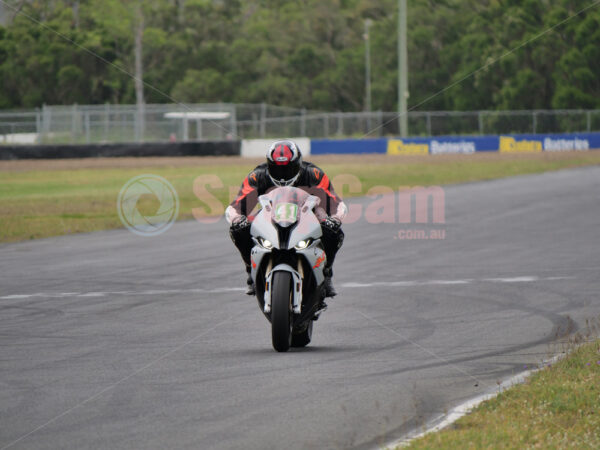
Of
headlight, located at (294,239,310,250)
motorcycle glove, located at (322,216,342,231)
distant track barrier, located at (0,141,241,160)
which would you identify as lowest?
headlight, located at (294,239,310,250)

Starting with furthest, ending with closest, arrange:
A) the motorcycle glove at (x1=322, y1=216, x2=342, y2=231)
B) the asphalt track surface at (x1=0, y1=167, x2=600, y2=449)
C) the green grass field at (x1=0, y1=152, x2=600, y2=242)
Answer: the green grass field at (x1=0, y1=152, x2=600, y2=242) → the motorcycle glove at (x1=322, y1=216, x2=342, y2=231) → the asphalt track surface at (x1=0, y1=167, x2=600, y2=449)

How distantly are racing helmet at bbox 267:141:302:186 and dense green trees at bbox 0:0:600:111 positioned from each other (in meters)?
66.0

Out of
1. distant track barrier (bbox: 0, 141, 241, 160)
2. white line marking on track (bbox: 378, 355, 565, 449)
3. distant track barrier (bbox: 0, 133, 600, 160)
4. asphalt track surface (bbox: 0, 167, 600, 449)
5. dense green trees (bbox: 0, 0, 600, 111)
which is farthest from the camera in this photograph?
dense green trees (bbox: 0, 0, 600, 111)

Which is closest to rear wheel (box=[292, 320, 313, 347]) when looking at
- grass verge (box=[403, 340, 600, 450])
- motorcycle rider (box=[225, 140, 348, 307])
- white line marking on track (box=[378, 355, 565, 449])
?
motorcycle rider (box=[225, 140, 348, 307])

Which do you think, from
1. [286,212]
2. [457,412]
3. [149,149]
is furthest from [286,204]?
[149,149]

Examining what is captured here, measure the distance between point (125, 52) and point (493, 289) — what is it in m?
79.2

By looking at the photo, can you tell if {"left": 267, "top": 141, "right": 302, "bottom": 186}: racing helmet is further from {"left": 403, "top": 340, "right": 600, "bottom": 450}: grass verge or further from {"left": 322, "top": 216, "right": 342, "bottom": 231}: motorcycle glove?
{"left": 403, "top": 340, "right": 600, "bottom": 450}: grass verge

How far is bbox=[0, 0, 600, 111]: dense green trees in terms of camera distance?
81125 millimetres

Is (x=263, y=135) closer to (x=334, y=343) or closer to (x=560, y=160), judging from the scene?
(x=560, y=160)

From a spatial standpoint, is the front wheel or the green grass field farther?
the green grass field

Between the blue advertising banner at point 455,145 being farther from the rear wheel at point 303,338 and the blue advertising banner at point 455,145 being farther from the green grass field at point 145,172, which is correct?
the rear wheel at point 303,338

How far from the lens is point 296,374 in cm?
732

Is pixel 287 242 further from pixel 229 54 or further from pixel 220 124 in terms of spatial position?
pixel 229 54

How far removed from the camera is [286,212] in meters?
7.91
